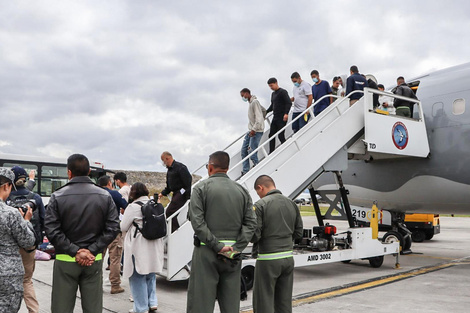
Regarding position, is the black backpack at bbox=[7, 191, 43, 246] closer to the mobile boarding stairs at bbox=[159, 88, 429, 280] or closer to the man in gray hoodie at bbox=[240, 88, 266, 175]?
the mobile boarding stairs at bbox=[159, 88, 429, 280]

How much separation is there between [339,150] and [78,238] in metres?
5.58

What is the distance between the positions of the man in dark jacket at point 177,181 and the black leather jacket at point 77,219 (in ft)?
10.4

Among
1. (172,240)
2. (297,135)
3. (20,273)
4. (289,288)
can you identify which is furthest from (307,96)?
(20,273)

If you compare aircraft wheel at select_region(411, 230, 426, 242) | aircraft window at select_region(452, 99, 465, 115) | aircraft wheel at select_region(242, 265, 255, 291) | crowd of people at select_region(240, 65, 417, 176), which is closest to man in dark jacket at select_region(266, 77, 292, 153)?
crowd of people at select_region(240, 65, 417, 176)

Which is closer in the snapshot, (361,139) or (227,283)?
(227,283)

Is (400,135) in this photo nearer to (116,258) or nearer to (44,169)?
(116,258)

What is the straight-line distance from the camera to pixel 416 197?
31.5 ft

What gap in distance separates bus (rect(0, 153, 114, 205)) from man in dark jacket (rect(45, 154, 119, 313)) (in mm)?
13188

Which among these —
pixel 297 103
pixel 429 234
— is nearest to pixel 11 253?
pixel 297 103

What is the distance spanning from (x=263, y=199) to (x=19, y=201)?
2.64m

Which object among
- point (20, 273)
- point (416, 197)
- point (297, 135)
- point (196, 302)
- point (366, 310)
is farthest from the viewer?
point (416, 197)

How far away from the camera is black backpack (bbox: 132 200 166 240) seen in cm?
545

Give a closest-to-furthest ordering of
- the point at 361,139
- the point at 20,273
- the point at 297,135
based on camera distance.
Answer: the point at 20,273, the point at 297,135, the point at 361,139

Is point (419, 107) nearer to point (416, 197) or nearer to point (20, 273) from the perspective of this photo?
point (416, 197)
